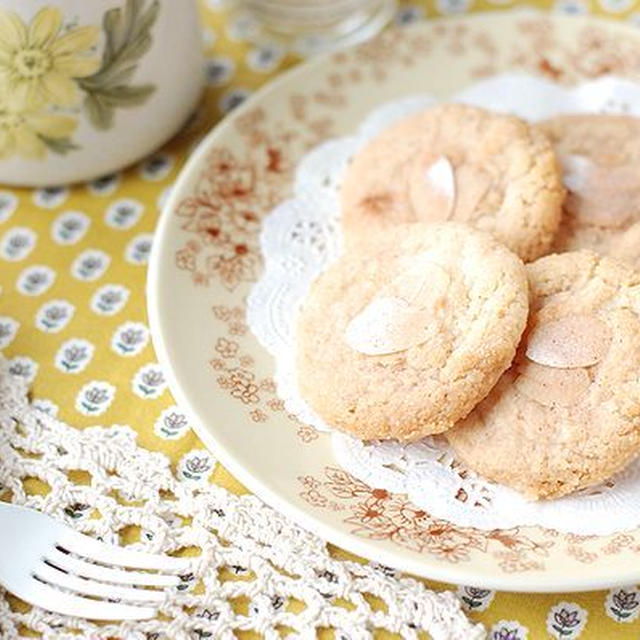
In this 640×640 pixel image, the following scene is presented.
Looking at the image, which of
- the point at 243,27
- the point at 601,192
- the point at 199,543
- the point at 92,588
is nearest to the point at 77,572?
the point at 92,588

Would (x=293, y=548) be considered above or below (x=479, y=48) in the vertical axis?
below

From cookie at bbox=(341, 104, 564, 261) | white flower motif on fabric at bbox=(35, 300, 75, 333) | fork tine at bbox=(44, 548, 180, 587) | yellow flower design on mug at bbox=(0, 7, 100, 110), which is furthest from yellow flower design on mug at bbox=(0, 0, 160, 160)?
fork tine at bbox=(44, 548, 180, 587)

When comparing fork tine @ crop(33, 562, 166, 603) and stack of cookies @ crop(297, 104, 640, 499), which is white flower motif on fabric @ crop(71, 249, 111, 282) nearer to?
stack of cookies @ crop(297, 104, 640, 499)

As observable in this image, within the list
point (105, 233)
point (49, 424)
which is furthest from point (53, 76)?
point (49, 424)

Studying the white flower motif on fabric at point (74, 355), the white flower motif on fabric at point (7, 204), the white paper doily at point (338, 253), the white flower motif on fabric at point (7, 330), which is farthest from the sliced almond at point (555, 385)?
the white flower motif on fabric at point (7, 204)

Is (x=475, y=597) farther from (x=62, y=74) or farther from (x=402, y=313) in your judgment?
→ (x=62, y=74)

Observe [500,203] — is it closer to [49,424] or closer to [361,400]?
[361,400]
